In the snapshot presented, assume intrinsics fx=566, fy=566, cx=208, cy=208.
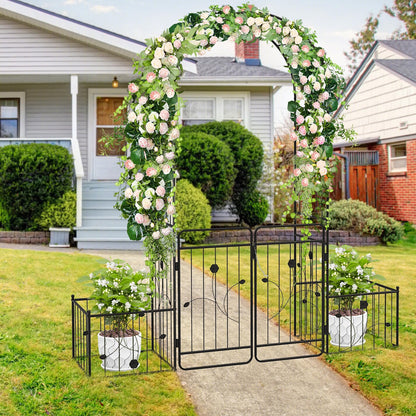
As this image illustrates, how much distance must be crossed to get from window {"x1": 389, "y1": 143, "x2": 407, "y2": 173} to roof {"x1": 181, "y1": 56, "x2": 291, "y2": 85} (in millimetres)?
4807

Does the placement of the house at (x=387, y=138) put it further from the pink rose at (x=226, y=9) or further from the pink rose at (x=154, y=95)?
the pink rose at (x=154, y=95)

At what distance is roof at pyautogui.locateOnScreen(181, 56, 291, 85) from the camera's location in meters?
14.4

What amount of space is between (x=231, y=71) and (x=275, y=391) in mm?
11794

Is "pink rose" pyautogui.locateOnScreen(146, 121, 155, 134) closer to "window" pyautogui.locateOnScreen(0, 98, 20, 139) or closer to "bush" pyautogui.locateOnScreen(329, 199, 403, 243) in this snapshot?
"bush" pyautogui.locateOnScreen(329, 199, 403, 243)

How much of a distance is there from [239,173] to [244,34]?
27.0 ft

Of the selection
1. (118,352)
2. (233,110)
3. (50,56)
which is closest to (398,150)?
(233,110)

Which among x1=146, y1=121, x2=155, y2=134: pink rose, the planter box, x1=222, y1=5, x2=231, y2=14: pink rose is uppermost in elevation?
x1=222, y1=5, x2=231, y2=14: pink rose

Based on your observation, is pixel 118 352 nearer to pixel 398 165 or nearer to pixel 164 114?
pixel 164 114

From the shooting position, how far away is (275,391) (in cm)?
443

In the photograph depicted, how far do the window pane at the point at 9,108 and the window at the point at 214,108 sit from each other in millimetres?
4276

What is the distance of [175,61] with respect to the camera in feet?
15.7

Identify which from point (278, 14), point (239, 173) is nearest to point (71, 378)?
point (278, 14)

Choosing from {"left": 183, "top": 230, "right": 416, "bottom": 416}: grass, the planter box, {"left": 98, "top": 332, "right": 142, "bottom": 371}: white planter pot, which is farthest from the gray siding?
{"left": 98, "top": 332, "right": 142, "bottom": 371}: white planter pot

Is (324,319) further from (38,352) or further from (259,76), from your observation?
(259,76)
